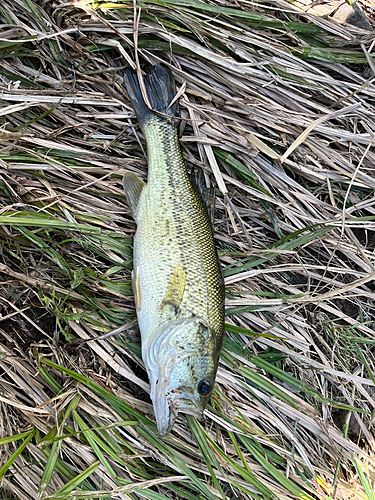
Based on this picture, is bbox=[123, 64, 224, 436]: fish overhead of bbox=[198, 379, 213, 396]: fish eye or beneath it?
overhead

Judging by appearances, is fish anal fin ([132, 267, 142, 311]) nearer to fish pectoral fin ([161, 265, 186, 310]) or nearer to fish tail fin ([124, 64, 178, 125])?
fish pectoral fin ([161, 265, 186, 310])

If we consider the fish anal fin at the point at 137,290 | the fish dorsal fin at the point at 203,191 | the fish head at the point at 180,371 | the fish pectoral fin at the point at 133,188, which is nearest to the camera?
the fish head at the point at 180,371

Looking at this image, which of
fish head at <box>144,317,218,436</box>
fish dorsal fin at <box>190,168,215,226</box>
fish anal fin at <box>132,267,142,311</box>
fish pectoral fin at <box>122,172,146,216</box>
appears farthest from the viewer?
fish dorsal fin at <box>190,168,215,226</box>

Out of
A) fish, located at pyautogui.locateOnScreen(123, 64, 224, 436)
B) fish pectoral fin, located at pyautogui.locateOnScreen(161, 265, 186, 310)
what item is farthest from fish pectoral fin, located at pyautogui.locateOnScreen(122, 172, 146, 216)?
fish pectoral fin, located at pyautogui.locateOnScreen(161, 265, 186, 310)

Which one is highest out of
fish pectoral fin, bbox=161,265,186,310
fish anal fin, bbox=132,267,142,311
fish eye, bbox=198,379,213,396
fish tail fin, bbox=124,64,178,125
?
fish tail fin, bbox=124,64,178,125

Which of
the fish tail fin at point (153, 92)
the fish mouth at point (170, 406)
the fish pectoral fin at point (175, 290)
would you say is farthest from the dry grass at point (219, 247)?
the fish pectoral fin at point (175, 290)

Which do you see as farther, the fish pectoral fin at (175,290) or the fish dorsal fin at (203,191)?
the fish dorsal fin at (203,191)

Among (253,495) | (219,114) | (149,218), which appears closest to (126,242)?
(149,218)

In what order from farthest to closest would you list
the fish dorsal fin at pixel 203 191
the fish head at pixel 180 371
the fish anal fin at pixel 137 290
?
the fish dorsal fin at pixel 203 191
the fish anal fin at pixel 137 290
the fish head at pixel 180 371

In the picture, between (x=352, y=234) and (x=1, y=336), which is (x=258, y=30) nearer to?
(x=352, y=234)

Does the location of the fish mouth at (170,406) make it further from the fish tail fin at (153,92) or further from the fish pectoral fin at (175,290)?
the fish tail fin at (153,92)
